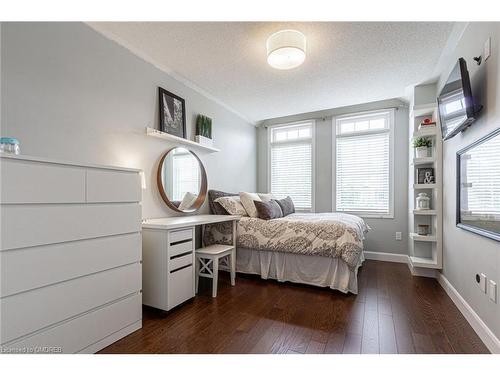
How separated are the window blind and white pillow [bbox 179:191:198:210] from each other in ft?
8.25

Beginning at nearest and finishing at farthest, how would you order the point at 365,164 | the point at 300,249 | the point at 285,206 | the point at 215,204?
the point at 300,249
the point at 215,204
the point at 285,206
the point at 365,164

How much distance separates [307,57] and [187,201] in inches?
83.0

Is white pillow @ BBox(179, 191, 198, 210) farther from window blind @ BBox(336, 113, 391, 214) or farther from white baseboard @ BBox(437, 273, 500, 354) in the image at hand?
white baseboard @ BBox(437, 273, 500, 354)

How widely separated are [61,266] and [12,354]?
42 centimetres

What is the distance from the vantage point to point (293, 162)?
14.8 feet

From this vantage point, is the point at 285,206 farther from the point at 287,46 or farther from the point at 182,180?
the point at 287,46

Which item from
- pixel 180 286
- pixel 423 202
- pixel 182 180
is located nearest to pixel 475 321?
pixel 423 202

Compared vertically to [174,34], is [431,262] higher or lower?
lower

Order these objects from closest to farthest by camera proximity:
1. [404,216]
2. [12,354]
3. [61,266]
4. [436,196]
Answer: [12,354], [61,266], [436,196], [404,216]

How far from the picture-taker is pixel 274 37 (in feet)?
6.54

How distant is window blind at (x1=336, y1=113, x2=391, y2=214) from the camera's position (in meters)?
3.80

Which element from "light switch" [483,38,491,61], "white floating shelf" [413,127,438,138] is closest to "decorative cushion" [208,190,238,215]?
"white floating shelf" [413,127,438,138]
